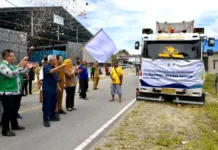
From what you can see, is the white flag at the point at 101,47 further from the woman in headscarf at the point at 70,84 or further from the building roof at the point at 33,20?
the building roof at the point at 33,20

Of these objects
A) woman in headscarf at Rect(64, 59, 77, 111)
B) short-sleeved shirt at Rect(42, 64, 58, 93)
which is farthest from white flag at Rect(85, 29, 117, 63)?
short-sleeved shirt at Rect(42, 64, 58, 93)

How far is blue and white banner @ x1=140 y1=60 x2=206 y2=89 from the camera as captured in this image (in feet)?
30.8

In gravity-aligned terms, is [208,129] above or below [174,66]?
below

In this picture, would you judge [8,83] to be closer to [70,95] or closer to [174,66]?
[70,95]

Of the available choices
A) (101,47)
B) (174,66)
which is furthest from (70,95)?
(174,66)

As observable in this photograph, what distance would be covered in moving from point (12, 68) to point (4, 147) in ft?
5.48

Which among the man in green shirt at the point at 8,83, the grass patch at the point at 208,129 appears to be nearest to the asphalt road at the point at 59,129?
the man in green shirt at the point at 8,83

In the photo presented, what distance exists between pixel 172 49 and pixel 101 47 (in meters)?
2.85

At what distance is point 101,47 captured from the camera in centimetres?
989

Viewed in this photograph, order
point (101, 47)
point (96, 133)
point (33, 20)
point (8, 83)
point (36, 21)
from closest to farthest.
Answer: point (8, 83) → point (96, 133) → point (101, 47) → point (33, 20) → point (36, 21)

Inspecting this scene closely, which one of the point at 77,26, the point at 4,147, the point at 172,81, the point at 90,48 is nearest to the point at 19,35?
the point at 90,48

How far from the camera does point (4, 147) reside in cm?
483

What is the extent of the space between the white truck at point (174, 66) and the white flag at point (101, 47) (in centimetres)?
140

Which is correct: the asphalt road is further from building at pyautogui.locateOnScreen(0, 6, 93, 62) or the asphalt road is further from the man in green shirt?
building at pyautogui.locateOnScreen(0, 6, 93, 62)
